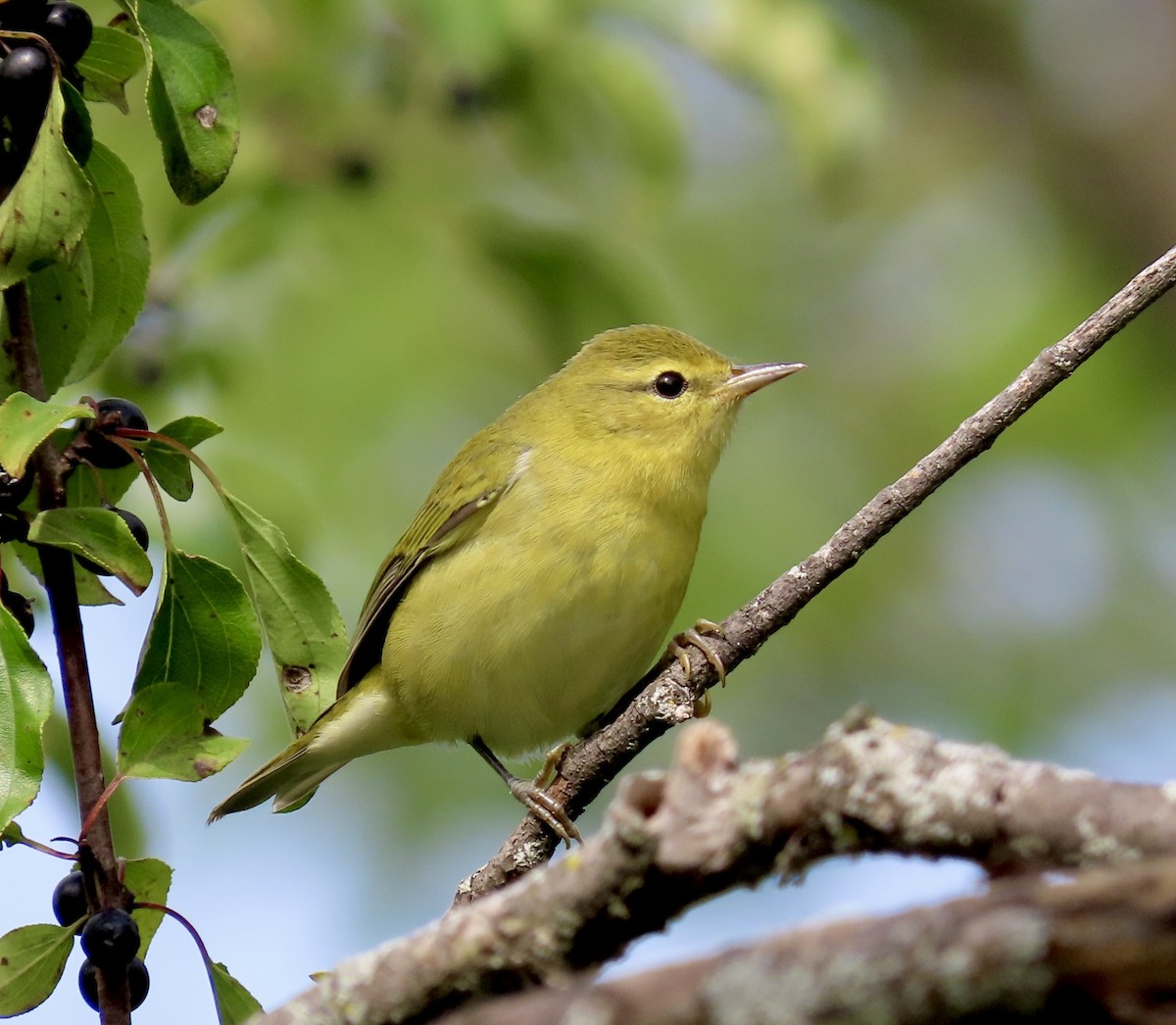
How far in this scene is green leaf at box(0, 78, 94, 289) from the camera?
2.72 metres

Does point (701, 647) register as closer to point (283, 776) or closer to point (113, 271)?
point (113, 271)

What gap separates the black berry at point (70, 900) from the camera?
2854 millimetres

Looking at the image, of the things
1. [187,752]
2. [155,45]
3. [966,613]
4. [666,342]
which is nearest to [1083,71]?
[966,613]

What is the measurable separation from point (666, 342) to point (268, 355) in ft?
7.81

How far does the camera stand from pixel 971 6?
9703 millimetres

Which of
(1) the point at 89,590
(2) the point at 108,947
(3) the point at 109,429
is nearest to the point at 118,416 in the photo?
(3) the point at 109,429

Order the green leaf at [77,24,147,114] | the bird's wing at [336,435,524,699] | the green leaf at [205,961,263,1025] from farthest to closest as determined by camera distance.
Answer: the bird's wing at [336,435,524,699]
the green leaf at [77,24,147,114]
the green leaf at [205,961,263,1025]

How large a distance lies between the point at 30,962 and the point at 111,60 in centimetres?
184

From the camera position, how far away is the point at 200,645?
10.0 feet

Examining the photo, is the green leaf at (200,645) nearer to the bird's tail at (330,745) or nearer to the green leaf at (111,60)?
the green leaf at (111,60)

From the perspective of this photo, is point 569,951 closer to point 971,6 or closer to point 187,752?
point 187,752

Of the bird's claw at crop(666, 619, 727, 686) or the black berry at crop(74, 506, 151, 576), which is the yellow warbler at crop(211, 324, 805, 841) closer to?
the bird's claw at crop(666, 619, 727, 686)

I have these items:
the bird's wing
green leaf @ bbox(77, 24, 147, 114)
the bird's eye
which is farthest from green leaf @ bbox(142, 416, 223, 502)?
the bird's eye

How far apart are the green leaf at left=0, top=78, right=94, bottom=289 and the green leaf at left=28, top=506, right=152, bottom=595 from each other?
17.5 inches
